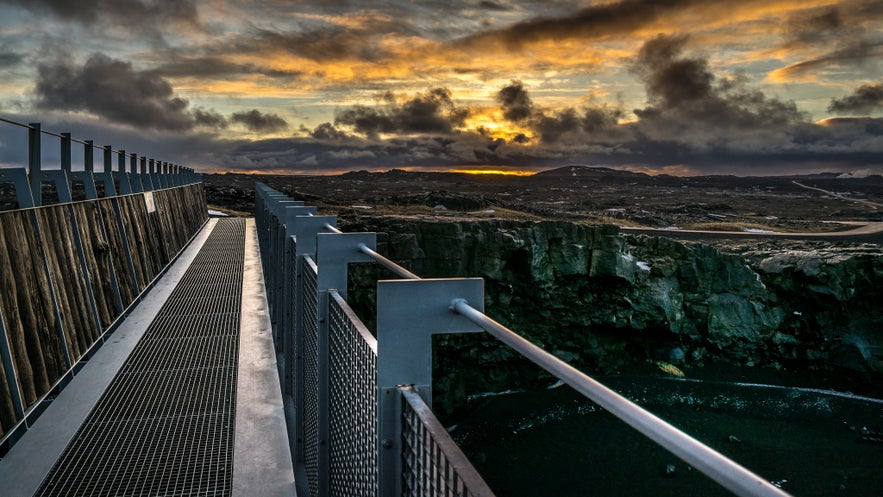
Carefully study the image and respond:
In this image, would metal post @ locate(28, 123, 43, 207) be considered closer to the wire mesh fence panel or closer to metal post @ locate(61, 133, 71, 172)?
metal post @ locate(61, 133, 71, 172)

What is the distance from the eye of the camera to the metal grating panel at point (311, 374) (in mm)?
3001

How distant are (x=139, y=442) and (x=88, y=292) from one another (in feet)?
8.26

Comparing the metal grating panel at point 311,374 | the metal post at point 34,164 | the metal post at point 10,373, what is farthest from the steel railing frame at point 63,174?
the metal grating panel at point 311,374

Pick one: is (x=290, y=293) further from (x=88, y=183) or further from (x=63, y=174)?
(x=88, y=183)

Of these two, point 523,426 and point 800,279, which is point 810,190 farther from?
point 523,426

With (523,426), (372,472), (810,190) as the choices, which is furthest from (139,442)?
(810,190)

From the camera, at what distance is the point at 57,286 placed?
4.55m

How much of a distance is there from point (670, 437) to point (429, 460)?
72cm

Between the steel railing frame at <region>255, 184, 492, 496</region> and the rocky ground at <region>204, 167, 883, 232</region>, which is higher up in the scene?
the steel railing frame at <region>255, 184, 492, 496</region>

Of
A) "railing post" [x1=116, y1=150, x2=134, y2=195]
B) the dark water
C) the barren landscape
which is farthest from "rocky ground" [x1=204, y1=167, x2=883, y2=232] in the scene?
"railing post" [x1=116, y1=150, x2=134, y2=195]

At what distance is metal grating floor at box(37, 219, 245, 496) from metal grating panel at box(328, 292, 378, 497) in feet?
2.71

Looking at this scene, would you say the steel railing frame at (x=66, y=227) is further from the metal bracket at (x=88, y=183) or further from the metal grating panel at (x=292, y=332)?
the metal grating panel at (x=292, y=332)

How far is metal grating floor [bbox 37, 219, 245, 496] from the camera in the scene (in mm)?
3025

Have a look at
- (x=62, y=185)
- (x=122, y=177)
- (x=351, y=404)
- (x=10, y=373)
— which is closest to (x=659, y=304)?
(x=122, y=177)
